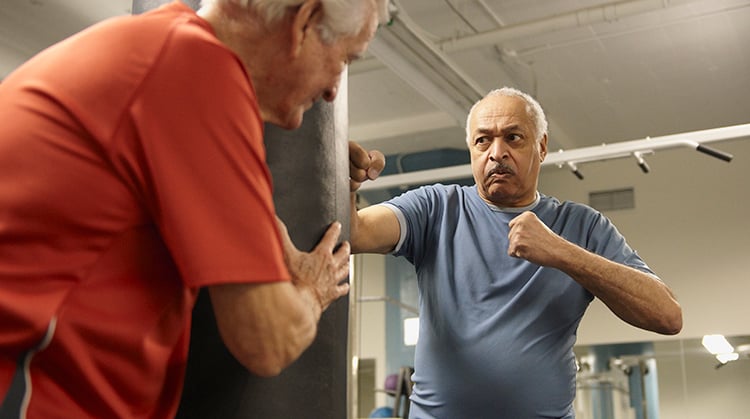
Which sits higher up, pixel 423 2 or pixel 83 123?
pixel 423 2

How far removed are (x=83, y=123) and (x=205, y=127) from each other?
139 mm

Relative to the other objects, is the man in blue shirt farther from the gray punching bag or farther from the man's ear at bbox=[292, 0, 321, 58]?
the man's ear at bbox=[292, 0, 321, 58]

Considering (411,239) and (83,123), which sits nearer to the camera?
(83,123)

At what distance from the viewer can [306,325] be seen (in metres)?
1.10

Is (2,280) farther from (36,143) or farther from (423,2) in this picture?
(423,2)

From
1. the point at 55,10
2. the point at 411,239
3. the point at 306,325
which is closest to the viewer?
the point at 306,325

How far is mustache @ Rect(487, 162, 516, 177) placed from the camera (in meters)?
2.41

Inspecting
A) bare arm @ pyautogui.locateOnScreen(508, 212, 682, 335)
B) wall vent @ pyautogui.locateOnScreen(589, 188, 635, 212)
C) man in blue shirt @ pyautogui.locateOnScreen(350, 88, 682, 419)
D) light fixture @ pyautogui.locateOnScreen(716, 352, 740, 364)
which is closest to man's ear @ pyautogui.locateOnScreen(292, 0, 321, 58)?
man in blue shirt @ pyautogui.locateOnScreen(350, 88, 682, 419)

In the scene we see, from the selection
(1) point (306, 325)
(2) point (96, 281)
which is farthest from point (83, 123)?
(1) point (306, 325)

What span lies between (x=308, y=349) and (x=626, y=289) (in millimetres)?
1061

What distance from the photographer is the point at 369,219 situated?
85.0 inches

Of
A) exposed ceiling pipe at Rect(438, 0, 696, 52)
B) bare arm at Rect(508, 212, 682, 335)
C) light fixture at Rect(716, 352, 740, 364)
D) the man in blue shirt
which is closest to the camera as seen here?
bare arm at Rect(508, 212, 682, 335)

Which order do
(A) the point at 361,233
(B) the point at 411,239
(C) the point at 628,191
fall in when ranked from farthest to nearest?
(C) the point at 628,191
(B) the point at 411,239
(A) the point at 361,233

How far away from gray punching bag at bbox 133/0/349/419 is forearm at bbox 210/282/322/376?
276 mm
